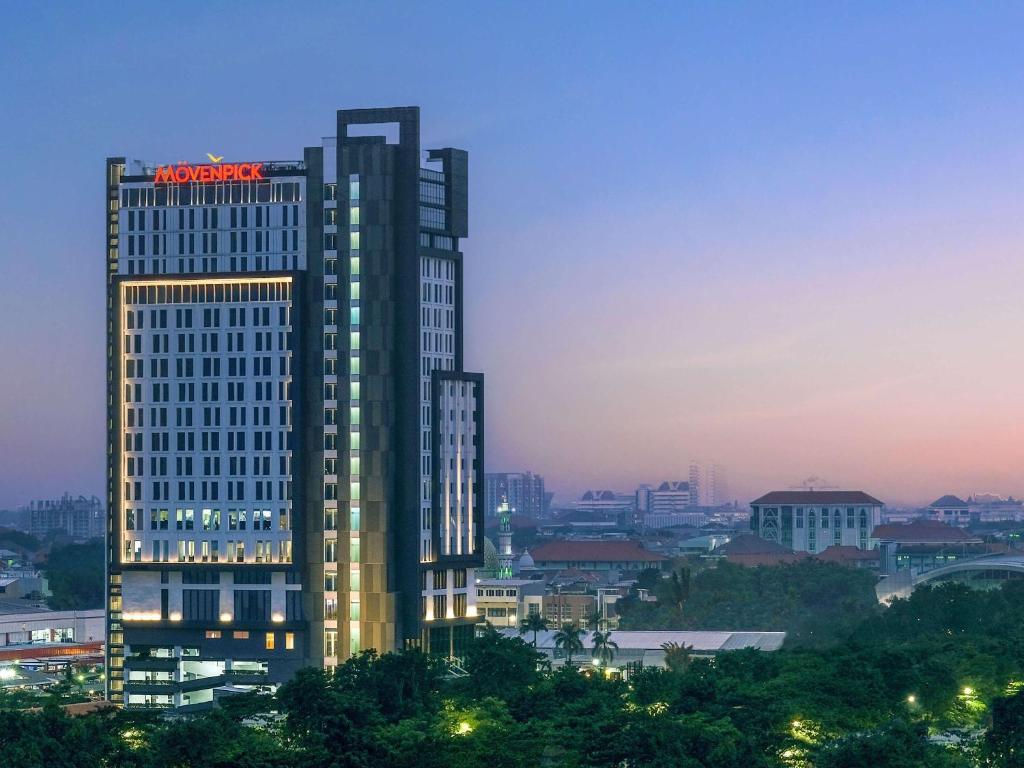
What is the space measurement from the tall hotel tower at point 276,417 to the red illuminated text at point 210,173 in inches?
6.2

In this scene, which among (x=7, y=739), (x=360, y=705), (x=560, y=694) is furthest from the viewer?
(x=560, y=694)

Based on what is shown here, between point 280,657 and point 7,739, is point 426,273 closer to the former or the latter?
point 280,657

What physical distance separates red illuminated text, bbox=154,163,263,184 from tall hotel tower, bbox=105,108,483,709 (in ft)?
0.52

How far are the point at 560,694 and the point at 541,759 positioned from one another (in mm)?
16365

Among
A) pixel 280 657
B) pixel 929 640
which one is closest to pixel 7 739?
pixel 280 657

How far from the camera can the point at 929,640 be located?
173m

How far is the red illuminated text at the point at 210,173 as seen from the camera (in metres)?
172

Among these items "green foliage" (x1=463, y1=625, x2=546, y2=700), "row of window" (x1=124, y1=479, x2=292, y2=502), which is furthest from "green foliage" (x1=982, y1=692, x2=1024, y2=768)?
"row of window" (x1=124, y1=479, x2=292, y2=502)

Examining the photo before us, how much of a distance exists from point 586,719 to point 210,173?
6687 cm

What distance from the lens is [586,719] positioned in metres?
124

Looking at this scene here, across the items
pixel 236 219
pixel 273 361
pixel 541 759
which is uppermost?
pixel 236 219

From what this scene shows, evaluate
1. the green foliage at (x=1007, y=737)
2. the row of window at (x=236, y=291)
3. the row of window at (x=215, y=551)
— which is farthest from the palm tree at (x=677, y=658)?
the green foliage at (x=1007, y=737)

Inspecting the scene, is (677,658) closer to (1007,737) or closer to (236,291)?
(236,291)

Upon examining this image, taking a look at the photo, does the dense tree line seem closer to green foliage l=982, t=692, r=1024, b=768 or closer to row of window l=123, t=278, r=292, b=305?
green foliage l=982, t=692, r=1024, b=768
